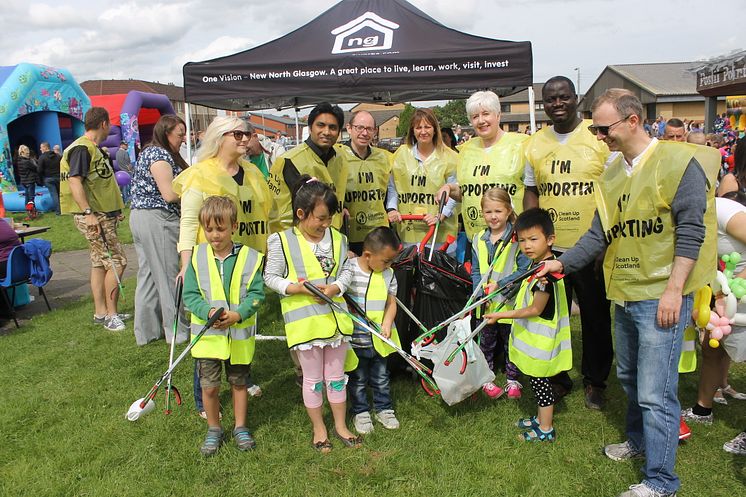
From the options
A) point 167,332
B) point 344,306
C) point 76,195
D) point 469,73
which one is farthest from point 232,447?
point 469,73

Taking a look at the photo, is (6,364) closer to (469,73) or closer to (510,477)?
(510,477)

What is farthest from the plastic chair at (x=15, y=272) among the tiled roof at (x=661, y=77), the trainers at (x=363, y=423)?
the tiled roof at (x=661, y=77)

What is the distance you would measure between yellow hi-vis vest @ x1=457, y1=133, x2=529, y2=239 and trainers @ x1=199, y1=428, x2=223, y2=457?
237 centimetres

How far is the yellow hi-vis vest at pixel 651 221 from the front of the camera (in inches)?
97.5

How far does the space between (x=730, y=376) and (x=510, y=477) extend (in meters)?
2.38

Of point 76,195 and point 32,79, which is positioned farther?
point 32,79

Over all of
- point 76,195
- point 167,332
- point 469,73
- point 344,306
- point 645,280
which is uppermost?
point 469,73

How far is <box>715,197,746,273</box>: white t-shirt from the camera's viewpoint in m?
3.02

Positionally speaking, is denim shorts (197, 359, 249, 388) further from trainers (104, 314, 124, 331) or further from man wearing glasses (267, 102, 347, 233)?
trainers (104, 314, 124, 331)

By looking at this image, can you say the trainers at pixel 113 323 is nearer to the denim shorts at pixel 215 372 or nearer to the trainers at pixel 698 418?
the denim shorts at pixel 215 372

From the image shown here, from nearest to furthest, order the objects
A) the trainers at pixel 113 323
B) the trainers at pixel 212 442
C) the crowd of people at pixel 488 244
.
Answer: the crowd of people at pixel 488 244, the trainers at pixel 212 442, the trainers at pixel 113 323

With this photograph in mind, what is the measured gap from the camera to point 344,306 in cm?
335

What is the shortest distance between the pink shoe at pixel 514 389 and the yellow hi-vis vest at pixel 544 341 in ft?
2.35

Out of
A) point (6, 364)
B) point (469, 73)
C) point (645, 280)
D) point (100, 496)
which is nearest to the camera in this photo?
point (645, 280)
